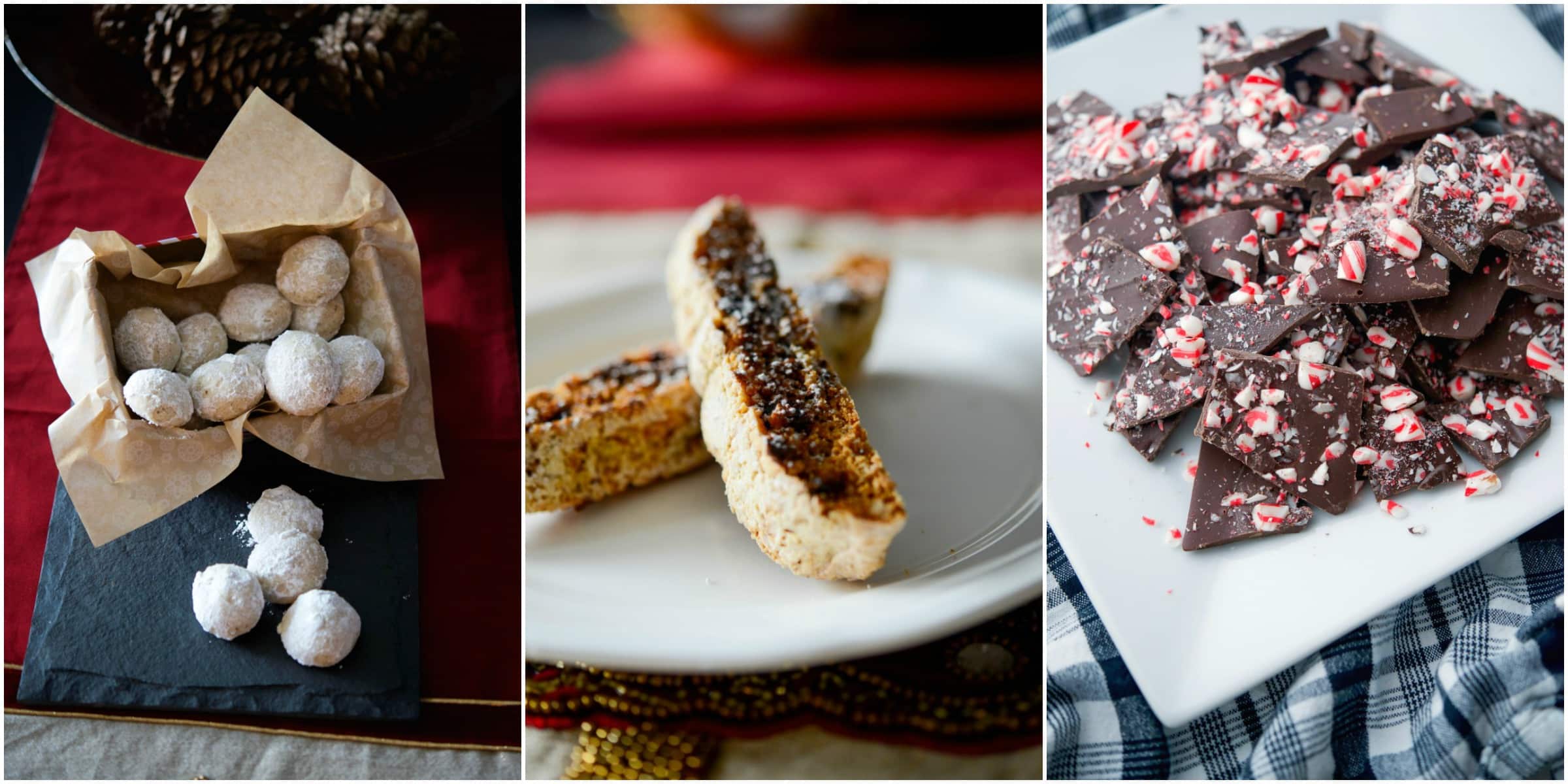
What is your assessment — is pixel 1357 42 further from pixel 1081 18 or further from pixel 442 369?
pixel 442 369

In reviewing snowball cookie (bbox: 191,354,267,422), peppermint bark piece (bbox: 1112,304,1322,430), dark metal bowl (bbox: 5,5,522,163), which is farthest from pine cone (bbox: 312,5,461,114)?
peppermint bark piece (bbox: 1112,304,1322,430)

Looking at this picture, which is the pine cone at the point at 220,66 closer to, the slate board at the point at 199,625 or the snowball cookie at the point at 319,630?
the slate board at the point at 199,625

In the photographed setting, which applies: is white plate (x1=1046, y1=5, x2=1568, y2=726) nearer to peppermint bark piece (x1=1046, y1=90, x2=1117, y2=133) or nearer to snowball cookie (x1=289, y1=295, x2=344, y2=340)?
peppermint bark piece (x1=1046, y1=90, x2=1117, y2=133)

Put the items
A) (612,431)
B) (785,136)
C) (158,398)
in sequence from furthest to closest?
1. (785,136)
2. (612,431)
3. (158,398)

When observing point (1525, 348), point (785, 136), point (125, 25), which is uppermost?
point (125, 25)

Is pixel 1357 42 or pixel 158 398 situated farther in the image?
pixel 1357 42

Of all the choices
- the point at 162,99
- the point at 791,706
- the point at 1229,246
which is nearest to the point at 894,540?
the point at 791,706
